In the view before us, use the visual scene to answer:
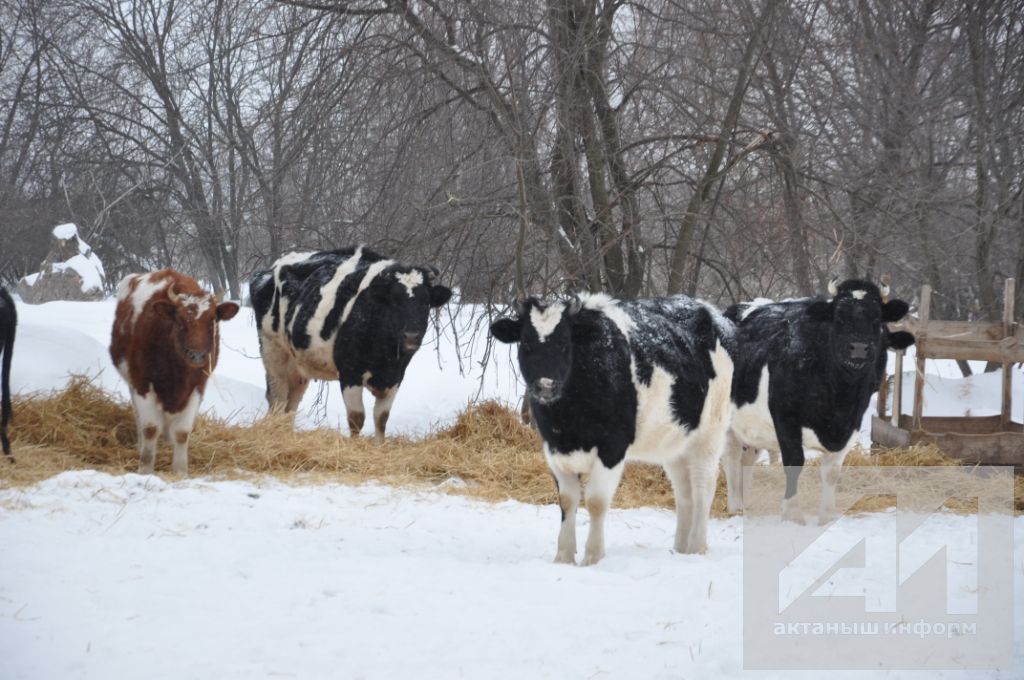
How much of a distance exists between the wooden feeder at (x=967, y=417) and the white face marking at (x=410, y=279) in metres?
4.85

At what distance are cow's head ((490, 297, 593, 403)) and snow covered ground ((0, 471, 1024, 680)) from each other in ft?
3.30

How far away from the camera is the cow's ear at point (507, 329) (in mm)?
5750

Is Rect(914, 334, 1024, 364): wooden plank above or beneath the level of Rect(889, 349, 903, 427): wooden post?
above

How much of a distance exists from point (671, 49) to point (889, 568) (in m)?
4.86

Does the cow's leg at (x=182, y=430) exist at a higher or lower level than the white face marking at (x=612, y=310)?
lower

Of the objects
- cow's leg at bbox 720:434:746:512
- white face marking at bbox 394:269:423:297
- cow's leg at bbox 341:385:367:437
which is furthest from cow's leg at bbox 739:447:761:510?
cow's leg at bbox 341:385:367:437

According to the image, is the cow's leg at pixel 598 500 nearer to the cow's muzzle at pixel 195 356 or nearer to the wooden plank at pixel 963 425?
the cow's muzzle at pixel 195 356

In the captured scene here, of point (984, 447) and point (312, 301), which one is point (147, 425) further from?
point (984, 447)

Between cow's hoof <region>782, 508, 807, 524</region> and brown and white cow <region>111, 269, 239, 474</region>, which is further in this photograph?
brown and white cow <region>111, 269, 239, 474</region>

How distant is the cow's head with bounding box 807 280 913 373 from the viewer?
6.96 metres

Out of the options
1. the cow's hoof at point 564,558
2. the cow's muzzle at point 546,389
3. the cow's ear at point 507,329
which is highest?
the cow's ear at point 507,329

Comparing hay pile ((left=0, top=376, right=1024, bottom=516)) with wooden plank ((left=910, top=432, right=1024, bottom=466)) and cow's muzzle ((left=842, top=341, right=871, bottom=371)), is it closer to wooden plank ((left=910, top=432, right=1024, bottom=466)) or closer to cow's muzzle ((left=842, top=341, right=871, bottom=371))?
wooden plank ((left=910, top=432, right=1024, bottom=466))

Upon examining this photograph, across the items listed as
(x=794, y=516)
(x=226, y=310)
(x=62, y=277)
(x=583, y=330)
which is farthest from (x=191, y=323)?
(x=62, y=277)

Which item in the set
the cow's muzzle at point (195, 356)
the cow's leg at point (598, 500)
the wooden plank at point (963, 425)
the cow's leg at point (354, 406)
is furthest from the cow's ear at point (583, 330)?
the wooden plank at point (963, 425)
